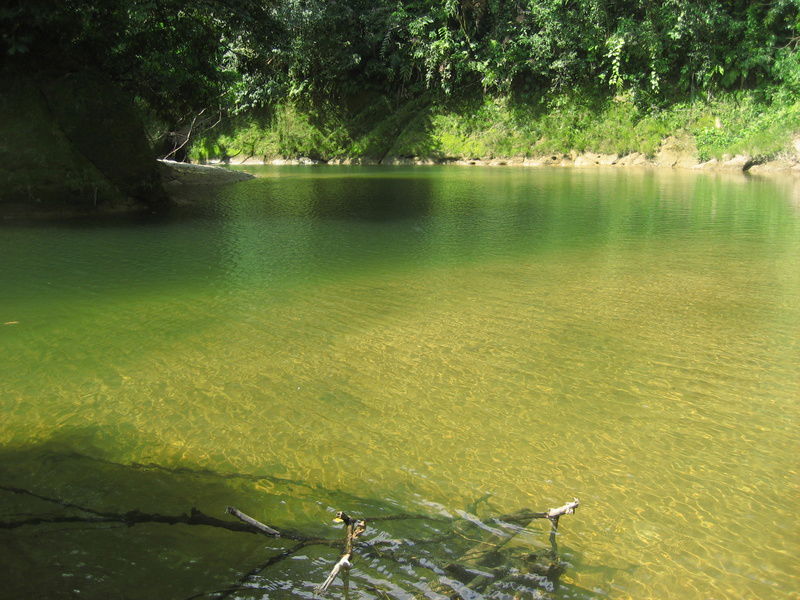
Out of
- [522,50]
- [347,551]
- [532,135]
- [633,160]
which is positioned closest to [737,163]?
[633,160]

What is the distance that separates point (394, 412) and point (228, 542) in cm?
118

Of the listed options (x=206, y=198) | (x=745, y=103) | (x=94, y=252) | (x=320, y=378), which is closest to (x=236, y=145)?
(x=206, y=198)

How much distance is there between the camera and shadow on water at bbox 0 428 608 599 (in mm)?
1960

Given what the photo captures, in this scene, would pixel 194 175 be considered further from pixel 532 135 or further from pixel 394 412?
pixel 532 135

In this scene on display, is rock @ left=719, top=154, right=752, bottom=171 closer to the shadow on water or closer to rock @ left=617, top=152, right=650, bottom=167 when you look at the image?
rock @ left=617, top=152, right=650, bottom=167

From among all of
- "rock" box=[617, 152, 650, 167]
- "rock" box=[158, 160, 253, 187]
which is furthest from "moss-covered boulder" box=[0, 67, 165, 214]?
"rock" box=[617, 152, 650, 167]

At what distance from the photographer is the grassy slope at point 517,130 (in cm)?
2188

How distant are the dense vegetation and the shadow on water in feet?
56.4

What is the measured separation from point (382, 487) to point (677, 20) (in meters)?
24.1

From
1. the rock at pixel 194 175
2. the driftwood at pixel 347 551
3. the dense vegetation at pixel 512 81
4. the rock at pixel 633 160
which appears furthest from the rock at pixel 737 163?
the driftwood at pixel 347 551

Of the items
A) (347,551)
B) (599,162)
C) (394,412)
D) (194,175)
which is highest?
(599,162)

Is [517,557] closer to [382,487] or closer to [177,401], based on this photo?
[382,487]

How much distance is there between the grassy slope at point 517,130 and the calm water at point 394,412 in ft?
56.8

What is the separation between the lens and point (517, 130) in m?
26.3
